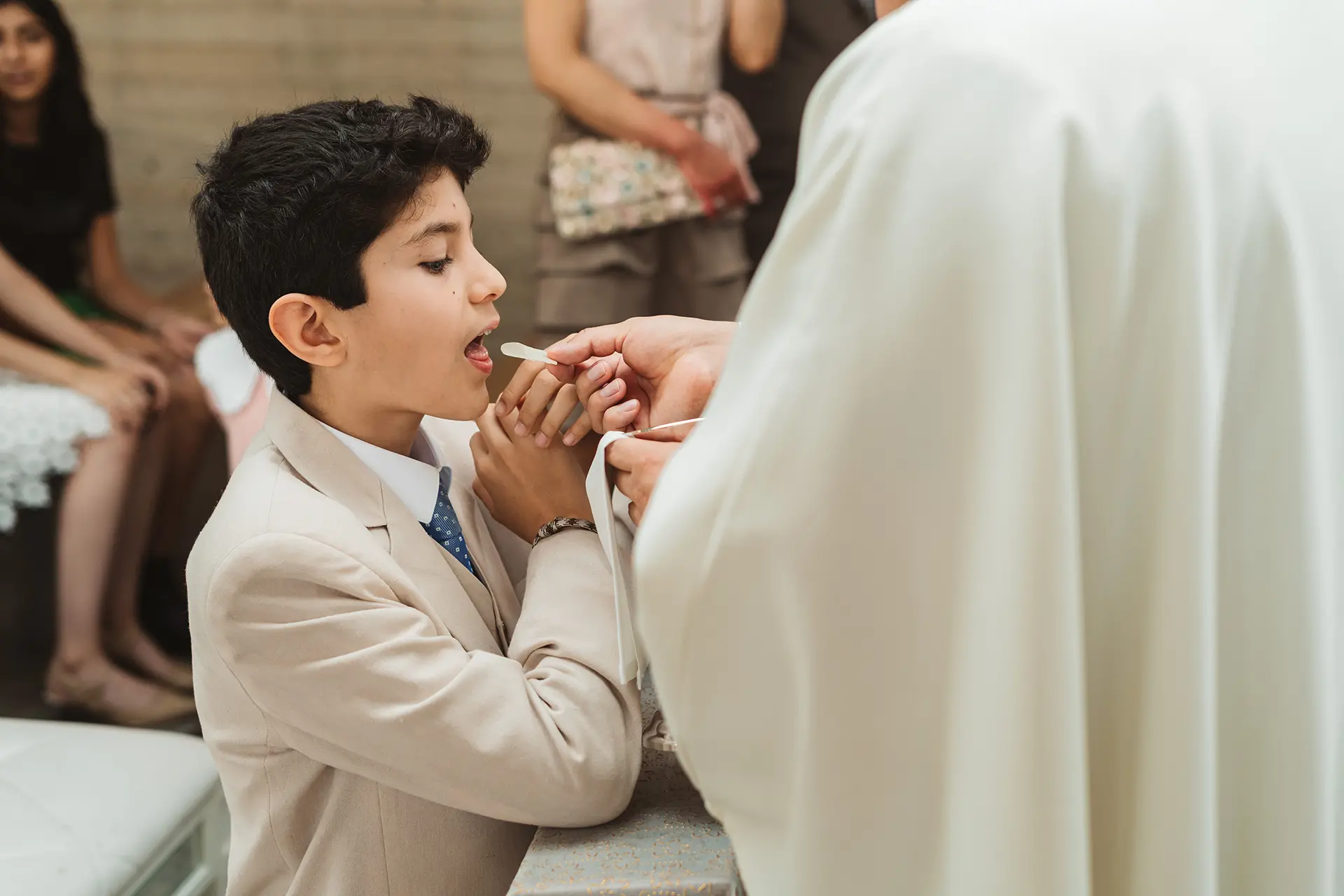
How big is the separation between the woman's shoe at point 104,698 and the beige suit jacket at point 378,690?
184cm

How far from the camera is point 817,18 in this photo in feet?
8.71

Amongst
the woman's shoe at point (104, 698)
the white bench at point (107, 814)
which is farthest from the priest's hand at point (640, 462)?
the woman's shoe at point (104, 698)

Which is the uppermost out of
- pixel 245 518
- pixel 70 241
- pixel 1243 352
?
pixel 1243 352

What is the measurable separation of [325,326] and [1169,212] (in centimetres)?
82

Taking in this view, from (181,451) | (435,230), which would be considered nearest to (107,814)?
(181,451)

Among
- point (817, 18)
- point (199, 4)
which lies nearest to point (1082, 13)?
point (817, 18)

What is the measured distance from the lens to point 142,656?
111 inches

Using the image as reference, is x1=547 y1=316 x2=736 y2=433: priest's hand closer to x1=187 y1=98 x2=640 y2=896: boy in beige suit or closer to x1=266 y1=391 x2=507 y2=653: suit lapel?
x1=187 y1=98 x2=640 y2=896: boy in beige suit

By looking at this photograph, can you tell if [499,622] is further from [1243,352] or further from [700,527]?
[1243,352]

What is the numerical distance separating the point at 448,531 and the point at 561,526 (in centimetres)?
13

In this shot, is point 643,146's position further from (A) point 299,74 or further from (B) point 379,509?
(B) point 379,509

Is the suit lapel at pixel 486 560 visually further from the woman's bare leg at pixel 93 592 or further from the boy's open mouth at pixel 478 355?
the woman's bare leg at pixel 93 592

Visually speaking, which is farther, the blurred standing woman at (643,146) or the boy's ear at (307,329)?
the blurred standing woman at (643,146)

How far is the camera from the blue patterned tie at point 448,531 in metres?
1.19
